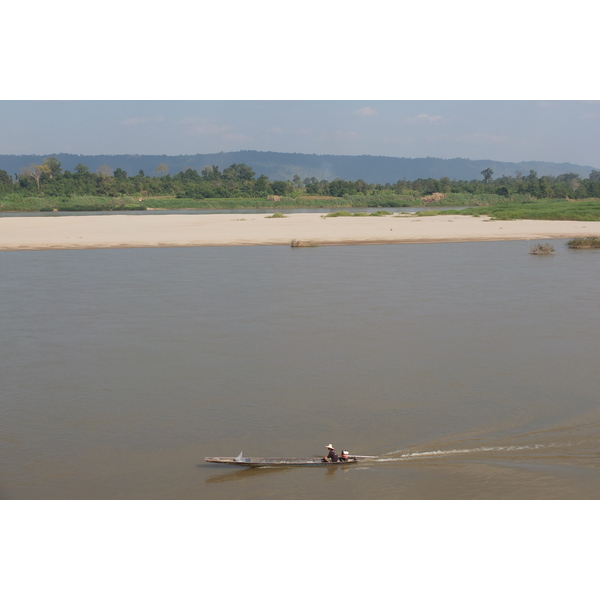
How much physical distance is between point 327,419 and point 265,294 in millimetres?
11652

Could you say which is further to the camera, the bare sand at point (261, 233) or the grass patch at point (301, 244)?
the bare sand at point (261, 233)

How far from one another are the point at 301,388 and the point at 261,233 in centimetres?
3124

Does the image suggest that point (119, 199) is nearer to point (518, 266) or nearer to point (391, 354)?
point (518, 266)

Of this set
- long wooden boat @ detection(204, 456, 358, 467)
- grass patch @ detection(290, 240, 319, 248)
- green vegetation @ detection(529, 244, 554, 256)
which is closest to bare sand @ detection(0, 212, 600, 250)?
grass patch @ detection(290, 240, 319, 248)

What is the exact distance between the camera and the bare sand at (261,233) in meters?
38.4

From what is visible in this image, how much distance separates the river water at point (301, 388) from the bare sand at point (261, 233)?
13.9 metres

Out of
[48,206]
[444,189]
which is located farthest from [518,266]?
[444,189]

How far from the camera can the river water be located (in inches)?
362

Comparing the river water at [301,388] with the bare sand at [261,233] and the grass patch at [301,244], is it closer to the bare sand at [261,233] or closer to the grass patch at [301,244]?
the grass patch at [301,244]

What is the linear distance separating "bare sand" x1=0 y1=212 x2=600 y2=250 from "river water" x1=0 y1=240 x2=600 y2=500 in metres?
13.9

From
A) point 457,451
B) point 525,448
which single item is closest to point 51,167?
point 457,451

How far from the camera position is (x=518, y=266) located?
28891 millimetres

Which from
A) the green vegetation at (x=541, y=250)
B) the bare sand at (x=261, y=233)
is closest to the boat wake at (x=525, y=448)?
the green vegetation at (x=541, y=250)

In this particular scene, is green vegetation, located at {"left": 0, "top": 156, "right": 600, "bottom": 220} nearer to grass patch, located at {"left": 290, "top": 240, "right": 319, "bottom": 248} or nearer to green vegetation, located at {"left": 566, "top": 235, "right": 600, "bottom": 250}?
green vegetation, located at {"left": 566, "top": 235, "right": 600, "bottom": 250}
